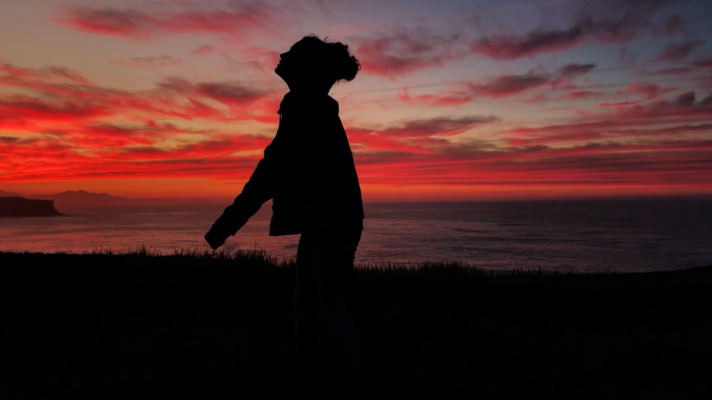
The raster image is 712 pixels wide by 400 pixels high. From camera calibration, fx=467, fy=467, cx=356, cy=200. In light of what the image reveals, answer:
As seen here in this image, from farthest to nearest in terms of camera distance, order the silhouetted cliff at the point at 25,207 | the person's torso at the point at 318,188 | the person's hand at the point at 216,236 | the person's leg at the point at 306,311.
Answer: the silhouetted cliff at the point at 25,207
the person's leg at the point at 306,311
the person's torso at the point at 318,188
the person's hand at the point at 216,236

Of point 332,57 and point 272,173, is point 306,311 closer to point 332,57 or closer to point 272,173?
point 272,173

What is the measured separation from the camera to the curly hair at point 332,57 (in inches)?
114

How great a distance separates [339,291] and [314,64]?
1.45m

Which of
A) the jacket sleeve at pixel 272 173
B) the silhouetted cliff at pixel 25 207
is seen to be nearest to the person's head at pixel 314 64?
the jacket sleeve at pixel 272 173

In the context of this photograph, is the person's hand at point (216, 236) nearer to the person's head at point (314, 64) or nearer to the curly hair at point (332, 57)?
the person's head at point (314, 64)

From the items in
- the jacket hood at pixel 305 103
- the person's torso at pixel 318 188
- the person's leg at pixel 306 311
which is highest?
the jacket hood at pixel 305 103

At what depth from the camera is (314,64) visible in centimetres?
291

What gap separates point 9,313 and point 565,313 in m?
7.00

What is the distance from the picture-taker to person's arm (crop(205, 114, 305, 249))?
2801mm

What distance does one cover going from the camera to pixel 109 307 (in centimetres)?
580

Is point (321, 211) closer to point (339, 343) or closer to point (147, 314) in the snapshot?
point (339, 343)

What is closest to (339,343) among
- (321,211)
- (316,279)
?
(316,279)

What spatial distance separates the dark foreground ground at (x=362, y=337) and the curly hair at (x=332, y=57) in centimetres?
213

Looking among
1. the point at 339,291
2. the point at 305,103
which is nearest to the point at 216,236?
the point at 339,291
